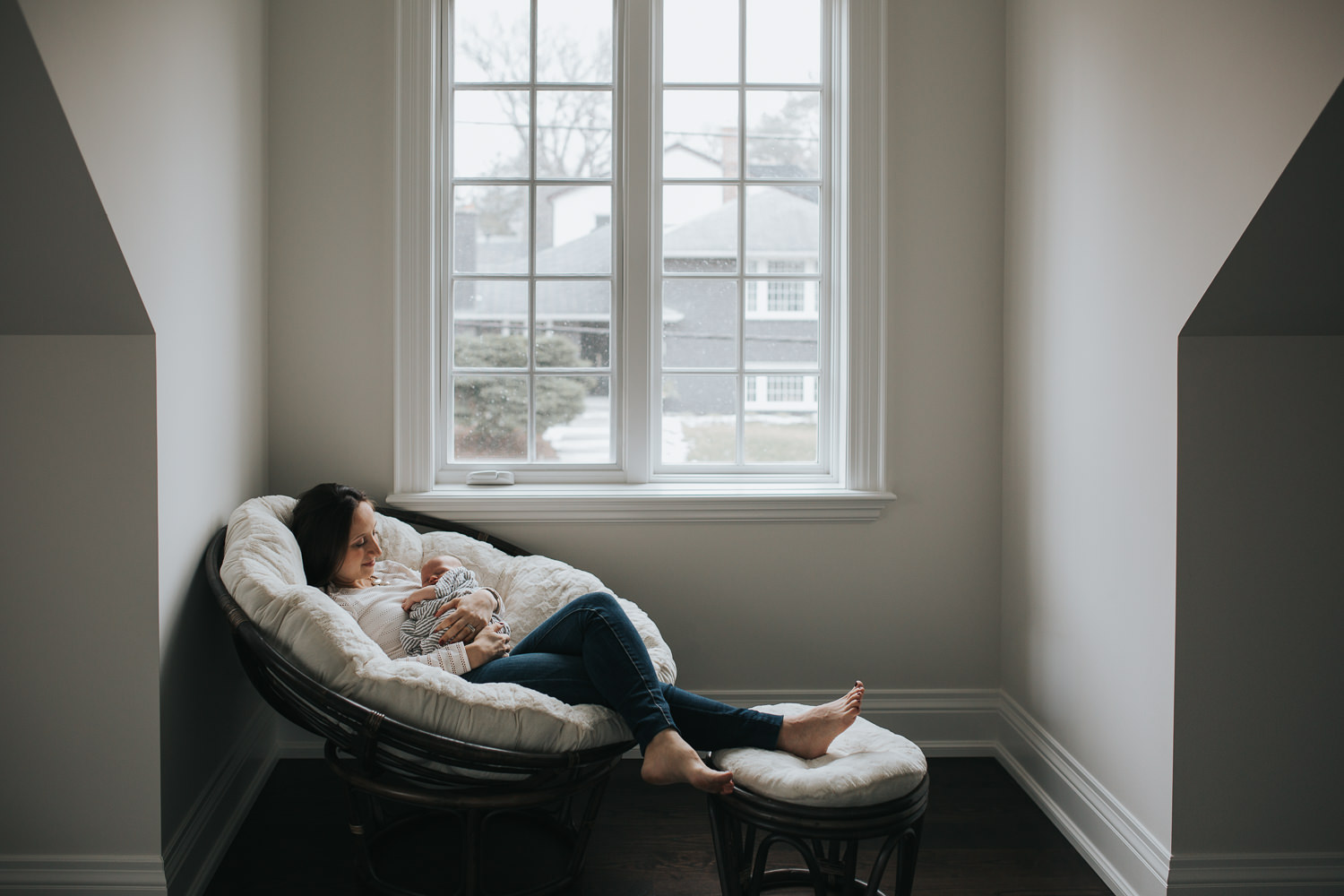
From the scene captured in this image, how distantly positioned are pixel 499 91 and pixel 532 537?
1.50 m

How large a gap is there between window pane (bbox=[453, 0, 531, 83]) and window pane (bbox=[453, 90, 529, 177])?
7cm

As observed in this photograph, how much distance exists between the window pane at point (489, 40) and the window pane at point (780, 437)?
1.44 metres

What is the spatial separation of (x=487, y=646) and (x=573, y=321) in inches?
47.4

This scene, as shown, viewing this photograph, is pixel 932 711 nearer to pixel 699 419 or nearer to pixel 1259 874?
pixel 1259 874

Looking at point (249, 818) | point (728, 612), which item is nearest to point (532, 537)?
point (728, 612)

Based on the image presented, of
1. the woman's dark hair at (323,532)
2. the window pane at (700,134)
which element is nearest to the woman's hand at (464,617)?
the woman's dark hair at (323,532)

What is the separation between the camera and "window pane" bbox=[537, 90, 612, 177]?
268cm

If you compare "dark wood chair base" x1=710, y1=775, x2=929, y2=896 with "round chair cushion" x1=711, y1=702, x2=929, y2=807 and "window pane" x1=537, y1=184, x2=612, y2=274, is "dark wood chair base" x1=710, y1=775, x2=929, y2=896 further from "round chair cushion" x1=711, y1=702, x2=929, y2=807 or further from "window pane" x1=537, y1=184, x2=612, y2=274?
"window pane" x1=537, y1=184, x2=612, y2=274

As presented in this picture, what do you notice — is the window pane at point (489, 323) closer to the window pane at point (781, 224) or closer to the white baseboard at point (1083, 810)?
the window pane at point (781, 224)

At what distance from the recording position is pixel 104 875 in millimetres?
1743

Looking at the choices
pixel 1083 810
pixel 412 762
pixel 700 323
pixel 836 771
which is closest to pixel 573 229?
pixel 700 323

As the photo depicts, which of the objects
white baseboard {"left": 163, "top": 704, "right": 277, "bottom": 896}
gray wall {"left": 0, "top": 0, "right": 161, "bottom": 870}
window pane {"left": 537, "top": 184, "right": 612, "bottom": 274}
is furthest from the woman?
window pane {"left": 537, "top": 184, "right": 612, "bottom": 274}

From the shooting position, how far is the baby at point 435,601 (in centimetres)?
194

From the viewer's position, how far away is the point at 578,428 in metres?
2.74
